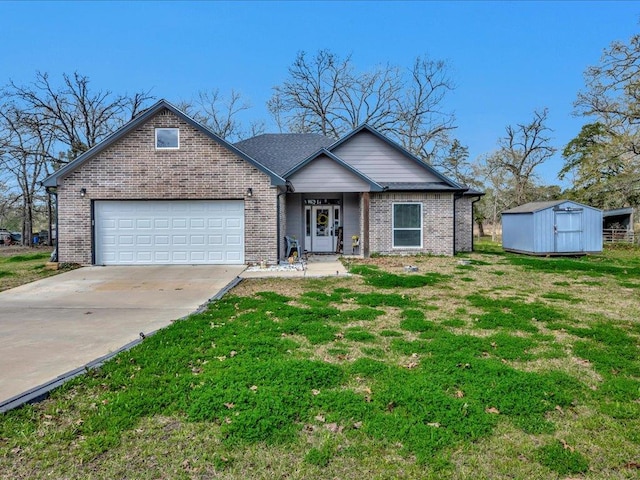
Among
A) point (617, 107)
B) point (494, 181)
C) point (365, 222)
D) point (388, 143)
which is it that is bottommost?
point (365, 222)

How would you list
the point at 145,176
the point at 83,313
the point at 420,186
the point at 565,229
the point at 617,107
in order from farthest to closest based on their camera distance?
the point at 617,107
the point at 565,229
the point at 420,186
the point at 145,176
the point at 83,313

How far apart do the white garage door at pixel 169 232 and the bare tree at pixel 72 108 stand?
47.8ft

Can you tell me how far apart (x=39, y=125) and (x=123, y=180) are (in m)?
14.7

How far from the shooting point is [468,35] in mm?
23875

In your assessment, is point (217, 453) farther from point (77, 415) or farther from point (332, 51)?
point (332, 51)

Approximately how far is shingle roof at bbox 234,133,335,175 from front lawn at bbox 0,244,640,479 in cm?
1115

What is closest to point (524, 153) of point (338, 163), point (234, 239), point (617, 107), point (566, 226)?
point (617, 107)

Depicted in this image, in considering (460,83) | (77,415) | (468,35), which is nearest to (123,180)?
(77,415)

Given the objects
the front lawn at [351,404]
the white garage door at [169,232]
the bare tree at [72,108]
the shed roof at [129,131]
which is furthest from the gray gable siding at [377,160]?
the bare tree at [72,108]

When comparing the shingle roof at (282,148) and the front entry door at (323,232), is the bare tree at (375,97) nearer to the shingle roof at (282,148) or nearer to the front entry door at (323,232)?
the shingle roof at (282,148)

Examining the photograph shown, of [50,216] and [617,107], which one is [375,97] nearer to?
[617,107]

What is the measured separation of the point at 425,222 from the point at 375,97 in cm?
2057

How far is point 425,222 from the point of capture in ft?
50.6

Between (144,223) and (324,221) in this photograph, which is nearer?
(144,223)
